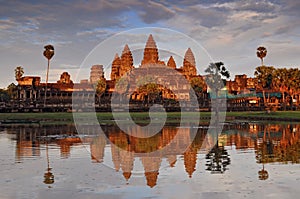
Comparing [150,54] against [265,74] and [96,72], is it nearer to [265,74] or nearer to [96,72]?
[96,72]

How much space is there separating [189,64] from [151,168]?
505 feet

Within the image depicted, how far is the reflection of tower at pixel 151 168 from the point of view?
50.5 feet

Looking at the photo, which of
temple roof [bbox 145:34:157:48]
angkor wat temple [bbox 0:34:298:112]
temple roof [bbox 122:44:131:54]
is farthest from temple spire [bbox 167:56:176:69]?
temple roof [bbox 122:44:131:54]

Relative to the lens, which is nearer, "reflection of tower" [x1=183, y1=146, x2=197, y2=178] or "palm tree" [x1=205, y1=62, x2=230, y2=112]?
"reflection of tower" [x1=183, y1=146, x2=197, y2=178]

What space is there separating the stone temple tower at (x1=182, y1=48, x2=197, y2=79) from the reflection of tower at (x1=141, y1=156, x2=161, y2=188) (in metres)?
145

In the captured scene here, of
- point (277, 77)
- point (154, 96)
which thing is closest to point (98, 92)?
point (154, 96)

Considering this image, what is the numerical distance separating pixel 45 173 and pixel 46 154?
5724 millimetres

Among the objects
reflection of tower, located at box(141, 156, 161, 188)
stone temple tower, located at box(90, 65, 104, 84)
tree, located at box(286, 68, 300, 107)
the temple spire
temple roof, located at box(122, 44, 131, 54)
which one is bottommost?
reflection of tower, located at box(141, 156, 161, 188)

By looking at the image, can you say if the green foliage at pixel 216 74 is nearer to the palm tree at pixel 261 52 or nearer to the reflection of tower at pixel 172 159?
the palm tree at pixel 261 52

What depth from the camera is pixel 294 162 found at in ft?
61.2

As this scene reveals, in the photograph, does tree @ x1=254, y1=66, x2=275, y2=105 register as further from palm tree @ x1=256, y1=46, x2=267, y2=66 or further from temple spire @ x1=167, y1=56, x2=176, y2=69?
temple spire @ x1=167, y1=56, x2=176, y2=69

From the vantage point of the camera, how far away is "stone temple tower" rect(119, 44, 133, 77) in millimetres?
162375

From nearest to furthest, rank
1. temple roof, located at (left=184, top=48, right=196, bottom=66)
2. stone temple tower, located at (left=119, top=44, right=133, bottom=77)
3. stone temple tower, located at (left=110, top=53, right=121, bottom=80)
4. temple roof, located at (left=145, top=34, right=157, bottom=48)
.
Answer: temple roof, located at (left=145, top=34, right=157, bottom=48) → stone temple tower, located at (left=119, top=44, right=133, bottom=77) → stone temple tower, located at (left=110, top=53, right=121, bottom=80) → temple roof, located at (left=184, top=48, right=196, bottom=66)

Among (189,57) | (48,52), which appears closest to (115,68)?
(189,57)
